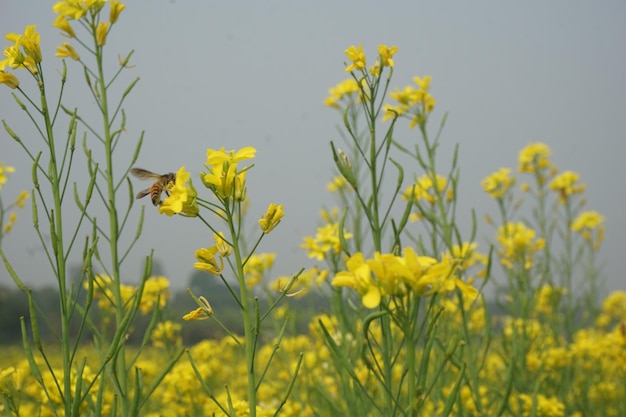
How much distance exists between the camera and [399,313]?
40.3 inches

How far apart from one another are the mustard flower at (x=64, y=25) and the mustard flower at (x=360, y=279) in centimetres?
121

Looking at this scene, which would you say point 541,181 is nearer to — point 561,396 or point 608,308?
point 561,396

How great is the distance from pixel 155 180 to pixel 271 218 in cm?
64

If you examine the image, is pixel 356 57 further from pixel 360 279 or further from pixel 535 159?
pixel 535 159

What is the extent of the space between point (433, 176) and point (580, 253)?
201 centimetres

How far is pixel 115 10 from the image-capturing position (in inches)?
64.7

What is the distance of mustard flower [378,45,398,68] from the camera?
65.9 inches

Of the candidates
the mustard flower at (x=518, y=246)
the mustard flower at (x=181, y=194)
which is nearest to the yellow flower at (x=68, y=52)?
the mustard flower at (x=181, y=194)

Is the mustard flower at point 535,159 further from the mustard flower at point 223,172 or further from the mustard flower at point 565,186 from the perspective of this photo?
the mustard flower at point 223,172

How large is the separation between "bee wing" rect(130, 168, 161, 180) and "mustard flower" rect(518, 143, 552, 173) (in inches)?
119

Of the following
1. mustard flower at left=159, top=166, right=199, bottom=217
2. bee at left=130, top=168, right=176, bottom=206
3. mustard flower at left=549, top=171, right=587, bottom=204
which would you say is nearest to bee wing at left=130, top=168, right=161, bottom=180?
bee at left=130, top=168, right=176, bottom=206

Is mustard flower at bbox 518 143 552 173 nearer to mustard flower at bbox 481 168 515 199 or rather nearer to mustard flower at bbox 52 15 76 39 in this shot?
mustard flower at bbox 481 168 515 199

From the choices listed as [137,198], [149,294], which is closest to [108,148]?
[137,198]

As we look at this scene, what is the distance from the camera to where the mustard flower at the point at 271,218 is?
3.74 feet
